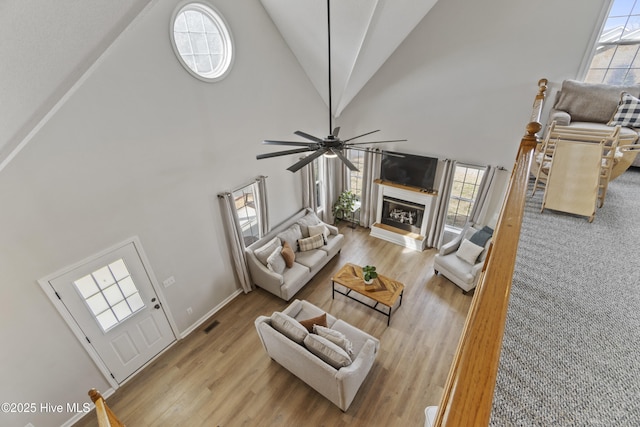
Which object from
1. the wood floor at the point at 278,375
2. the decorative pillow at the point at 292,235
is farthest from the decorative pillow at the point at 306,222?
the wood floor at the point at 278,375

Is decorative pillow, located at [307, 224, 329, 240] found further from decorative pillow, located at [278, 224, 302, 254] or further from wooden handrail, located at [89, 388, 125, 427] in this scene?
wooden handrail, located at [89, 388, 125, 427]

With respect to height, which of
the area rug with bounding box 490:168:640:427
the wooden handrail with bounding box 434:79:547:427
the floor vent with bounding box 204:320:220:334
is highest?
the wooden handrail with bounding box 434:79:547:427

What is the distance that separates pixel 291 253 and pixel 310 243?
0.56 metres

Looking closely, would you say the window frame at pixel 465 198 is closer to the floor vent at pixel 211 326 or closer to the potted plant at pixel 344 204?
the potted plant at pixel 344 204

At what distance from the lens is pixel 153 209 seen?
3.53 metres

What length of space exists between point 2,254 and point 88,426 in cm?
231

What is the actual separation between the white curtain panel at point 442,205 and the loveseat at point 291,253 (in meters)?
2.10

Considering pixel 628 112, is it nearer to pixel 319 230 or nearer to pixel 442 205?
pixel 442 205

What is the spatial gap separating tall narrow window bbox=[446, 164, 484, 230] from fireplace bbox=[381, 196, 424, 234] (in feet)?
2.11

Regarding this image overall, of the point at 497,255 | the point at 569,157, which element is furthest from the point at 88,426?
the point at 569,157

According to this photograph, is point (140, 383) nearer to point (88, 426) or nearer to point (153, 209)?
point (88, 426)

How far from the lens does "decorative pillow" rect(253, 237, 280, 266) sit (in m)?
4.95

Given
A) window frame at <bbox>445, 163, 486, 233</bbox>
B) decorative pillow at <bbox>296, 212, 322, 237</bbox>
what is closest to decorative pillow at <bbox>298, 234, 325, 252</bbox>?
decorative pillow at <bbox>296, 212, 322, 237</bbox>

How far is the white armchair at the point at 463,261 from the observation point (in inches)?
189
